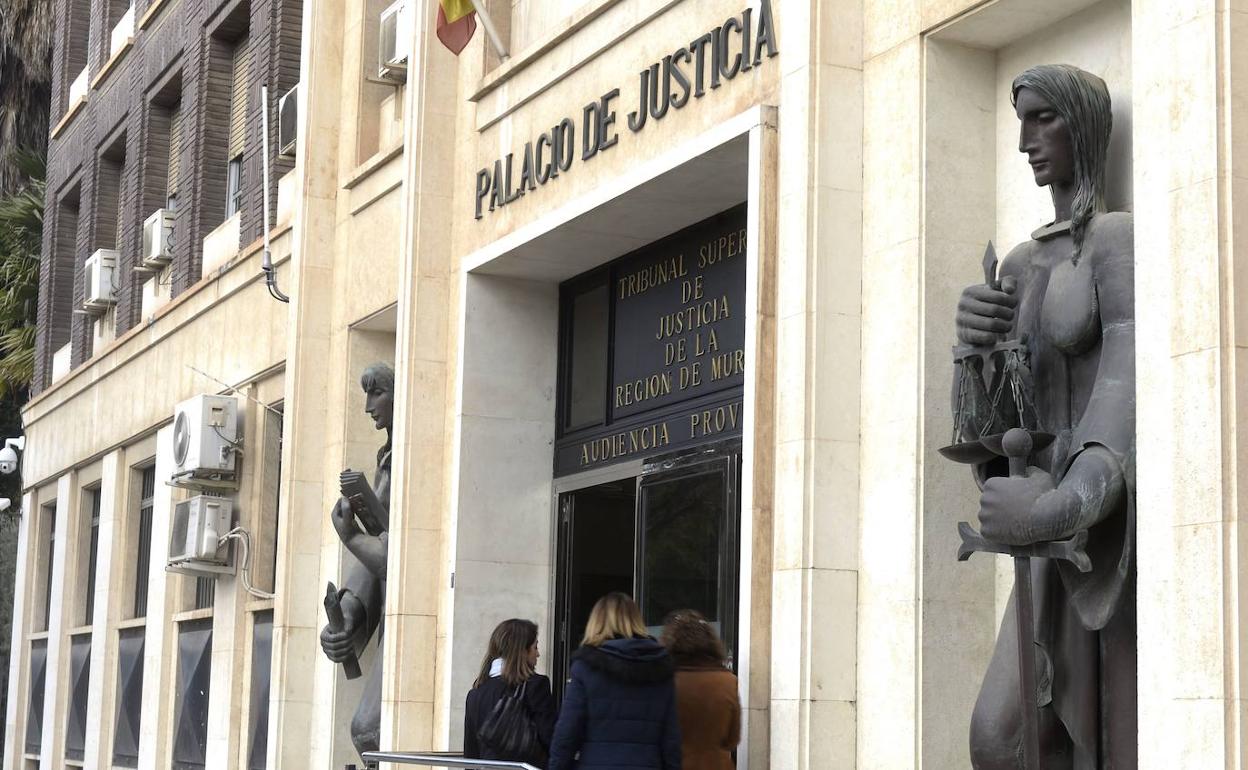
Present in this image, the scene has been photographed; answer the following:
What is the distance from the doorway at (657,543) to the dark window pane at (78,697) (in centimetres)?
1082

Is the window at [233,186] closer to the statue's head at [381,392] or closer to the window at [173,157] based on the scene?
the window at [173,157]

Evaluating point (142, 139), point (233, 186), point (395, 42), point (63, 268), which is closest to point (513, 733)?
point (395, 42)

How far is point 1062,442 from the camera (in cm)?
713

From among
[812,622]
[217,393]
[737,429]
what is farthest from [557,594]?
[217,393]

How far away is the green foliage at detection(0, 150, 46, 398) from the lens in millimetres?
29078

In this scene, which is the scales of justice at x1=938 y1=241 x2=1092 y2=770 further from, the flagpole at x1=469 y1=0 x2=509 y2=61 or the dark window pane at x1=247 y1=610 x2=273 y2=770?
the dark window pane at x1=247 y1=610 x2=273 y2=770

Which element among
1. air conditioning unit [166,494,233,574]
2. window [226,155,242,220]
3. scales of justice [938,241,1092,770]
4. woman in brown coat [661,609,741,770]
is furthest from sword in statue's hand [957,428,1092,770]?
window [226,155,242,220]

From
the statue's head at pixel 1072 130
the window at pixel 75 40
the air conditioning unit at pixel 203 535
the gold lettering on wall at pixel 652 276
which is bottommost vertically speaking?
the air conditioning unit at pixel 203 535

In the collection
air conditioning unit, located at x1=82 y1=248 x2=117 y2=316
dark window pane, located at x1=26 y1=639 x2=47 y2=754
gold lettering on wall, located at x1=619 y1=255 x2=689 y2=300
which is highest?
air conditioning unit, located at x1=82 y1=248 x2=117 y2=316

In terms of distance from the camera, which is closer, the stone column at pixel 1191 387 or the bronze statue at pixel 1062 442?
the stone column at pixel 1191 387

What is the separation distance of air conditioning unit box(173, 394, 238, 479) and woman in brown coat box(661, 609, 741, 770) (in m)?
8.96

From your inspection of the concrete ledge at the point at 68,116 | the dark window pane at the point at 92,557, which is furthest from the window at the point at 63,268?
the dark window pane at the point at 92,557

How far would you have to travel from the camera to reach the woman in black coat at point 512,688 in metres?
8.80

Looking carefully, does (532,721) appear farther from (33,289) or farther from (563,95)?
(33,289)
